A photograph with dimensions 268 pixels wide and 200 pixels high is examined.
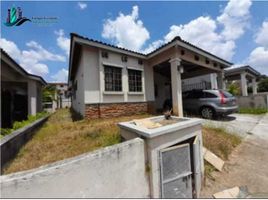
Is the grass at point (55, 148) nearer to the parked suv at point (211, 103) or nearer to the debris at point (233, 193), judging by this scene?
the debris at point (233, 193)

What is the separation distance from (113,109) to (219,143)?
5.06 metres


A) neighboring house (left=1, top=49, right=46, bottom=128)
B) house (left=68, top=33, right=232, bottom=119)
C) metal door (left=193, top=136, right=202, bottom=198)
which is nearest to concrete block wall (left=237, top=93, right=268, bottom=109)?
house (left=68, top=33, right=232, bottom=119)

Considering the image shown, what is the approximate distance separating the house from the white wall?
5551mm

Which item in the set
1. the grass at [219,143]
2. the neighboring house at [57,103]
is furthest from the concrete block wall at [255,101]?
the neighboring house at [57,103]

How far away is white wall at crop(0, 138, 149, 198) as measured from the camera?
5.60 ft

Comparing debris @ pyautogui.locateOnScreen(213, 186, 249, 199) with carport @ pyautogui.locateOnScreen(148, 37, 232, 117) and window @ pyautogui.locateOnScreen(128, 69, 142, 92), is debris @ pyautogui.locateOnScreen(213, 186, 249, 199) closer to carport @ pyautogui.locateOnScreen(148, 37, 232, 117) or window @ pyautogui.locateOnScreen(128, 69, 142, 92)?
carport @ pyautogui.locateOnScreen(148, 37, 232, 117)

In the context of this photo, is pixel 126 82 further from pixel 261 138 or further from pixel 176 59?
pixel 261 138

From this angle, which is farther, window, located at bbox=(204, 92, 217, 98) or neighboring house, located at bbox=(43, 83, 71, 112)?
neighboring house, located at bbox=(43, 83, 71, 112)

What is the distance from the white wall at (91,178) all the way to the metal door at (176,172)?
1.21ft

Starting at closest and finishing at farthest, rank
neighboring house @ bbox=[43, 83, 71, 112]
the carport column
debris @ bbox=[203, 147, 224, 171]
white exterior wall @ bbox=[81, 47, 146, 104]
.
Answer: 1. debris @ bbox=[203, 147, 224, 171]
2. white exterior wall @ bbox=[81, 47, 146, 104]
3. the carport column
4. neighboring house @ bbox=[43, 83, 71, 112]

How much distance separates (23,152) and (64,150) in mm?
937

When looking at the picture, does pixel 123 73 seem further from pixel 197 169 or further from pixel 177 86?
pixel 197 169

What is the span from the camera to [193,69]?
1211 cm

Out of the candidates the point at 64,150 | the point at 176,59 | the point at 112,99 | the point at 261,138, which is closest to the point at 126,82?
the point at 112,99
